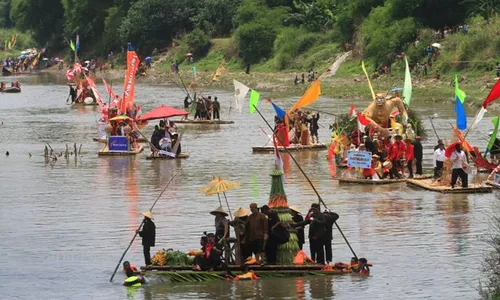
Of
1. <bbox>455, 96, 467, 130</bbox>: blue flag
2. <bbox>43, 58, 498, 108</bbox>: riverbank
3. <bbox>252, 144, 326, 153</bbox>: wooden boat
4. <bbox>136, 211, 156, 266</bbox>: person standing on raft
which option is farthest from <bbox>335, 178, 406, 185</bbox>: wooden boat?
<bbox>43, 58, 498, 108</bbox>: riverbank

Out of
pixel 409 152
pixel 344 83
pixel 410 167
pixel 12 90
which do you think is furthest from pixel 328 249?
pixel 12 90

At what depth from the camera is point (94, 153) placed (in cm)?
4181

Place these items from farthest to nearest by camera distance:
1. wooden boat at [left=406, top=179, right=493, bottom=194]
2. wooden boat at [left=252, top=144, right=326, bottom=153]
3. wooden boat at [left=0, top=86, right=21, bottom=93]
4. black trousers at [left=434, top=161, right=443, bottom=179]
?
wooden boat at [left=0, top=86, right=21, bottom=93] → wooden boat at [left=252, top=144, right=326, bottom=153] → black trousers at [left=434, top=161, right=443, bottom=179] → wooden boat at [left=406, top=179, right=493, bottom=194]

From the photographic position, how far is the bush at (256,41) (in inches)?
3445

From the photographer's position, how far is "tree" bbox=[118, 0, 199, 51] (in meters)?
104

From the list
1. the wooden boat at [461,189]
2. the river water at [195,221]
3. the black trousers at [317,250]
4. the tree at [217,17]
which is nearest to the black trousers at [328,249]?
the black trousers at [317,250]

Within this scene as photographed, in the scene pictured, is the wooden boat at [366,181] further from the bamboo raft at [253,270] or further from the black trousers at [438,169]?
the bamboo raft at [253,270]

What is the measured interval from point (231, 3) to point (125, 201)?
70444 millimetres

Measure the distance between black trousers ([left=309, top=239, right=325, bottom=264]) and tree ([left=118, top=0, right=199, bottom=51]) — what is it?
81779 mm

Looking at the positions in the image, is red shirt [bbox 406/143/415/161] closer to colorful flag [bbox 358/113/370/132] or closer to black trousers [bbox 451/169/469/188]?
colorful flag [bbox 358/113/370/132]

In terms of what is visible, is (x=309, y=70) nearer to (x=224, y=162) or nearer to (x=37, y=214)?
(x=224, y=162)

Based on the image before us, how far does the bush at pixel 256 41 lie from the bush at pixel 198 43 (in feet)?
30.2

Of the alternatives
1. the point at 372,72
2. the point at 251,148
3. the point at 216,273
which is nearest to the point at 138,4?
the point at 372,72

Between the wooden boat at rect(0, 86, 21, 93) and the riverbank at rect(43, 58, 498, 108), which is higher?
the riverbank at rect(43, 58, 498, 108)
